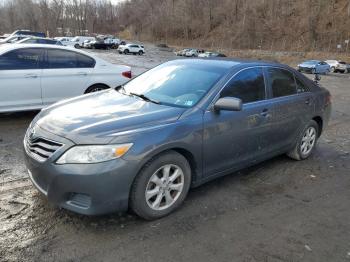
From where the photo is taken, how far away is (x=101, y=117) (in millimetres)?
3652

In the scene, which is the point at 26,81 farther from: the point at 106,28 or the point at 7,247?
the point at 106,28

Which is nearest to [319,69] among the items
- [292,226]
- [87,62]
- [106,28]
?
[87,62]

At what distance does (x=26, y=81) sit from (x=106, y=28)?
13277 centimetres

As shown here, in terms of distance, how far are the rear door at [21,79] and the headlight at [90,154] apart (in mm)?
4171

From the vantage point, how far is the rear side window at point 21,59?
6.73 metres

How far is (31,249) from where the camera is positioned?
123 inches

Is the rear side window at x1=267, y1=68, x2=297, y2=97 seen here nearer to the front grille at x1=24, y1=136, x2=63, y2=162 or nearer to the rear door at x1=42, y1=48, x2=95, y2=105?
the front grille at x1=24, y1=136, x2=63, y2=162

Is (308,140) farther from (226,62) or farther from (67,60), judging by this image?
(67,60)

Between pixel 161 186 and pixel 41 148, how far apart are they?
3.96ft

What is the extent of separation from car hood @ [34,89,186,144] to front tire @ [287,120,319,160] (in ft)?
8.07

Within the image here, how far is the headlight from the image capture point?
3.22 meters

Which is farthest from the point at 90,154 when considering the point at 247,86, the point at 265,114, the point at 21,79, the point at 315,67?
the point at 315,67

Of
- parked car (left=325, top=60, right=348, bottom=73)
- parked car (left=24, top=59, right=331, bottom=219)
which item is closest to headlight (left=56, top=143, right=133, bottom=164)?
parked car (left=24, top=59, right=331, bottom=219)

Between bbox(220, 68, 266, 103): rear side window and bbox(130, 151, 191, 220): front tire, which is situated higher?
bbox(220, 68, 266, 103): rear side window
